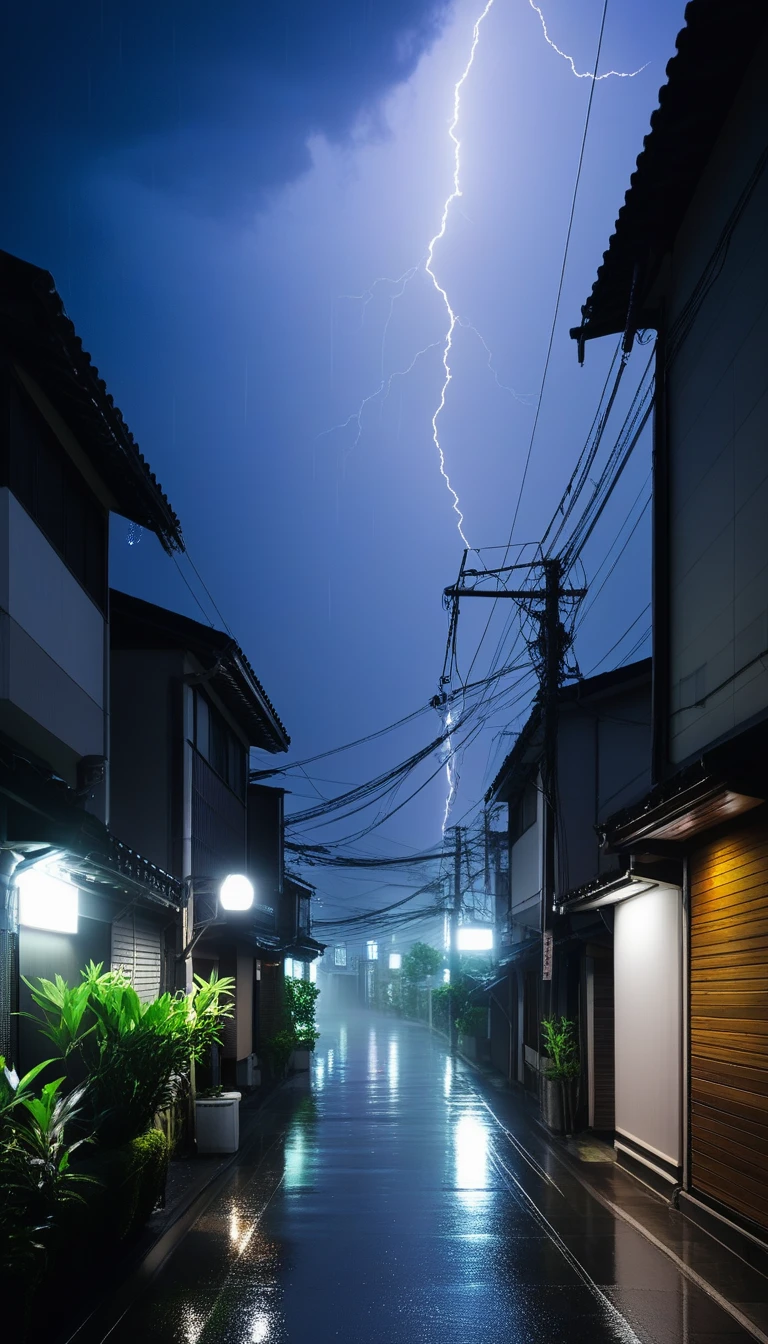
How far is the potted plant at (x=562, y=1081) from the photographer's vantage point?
19.4 metres

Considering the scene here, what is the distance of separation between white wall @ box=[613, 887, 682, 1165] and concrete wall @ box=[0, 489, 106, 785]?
6.95 m

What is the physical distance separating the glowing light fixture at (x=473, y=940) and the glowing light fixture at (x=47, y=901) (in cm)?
3076

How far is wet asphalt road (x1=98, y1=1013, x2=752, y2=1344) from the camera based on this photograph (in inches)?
320

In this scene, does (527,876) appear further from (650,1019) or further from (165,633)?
(650,1019)

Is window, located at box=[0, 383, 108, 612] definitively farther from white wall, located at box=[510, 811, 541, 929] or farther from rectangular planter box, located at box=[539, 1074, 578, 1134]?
white wall, located at box=[510, 811, 541, 929]

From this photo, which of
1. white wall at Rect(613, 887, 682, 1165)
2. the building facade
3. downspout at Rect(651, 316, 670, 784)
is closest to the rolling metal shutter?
the building facade

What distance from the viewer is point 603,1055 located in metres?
19.3

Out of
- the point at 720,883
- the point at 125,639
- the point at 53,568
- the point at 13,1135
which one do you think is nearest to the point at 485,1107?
the point at 125,639

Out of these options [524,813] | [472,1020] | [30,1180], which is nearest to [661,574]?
[30,1180]

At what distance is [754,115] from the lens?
434 inches

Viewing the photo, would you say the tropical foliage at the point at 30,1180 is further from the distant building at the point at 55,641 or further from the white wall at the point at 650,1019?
the white wall at the point at 650,1019

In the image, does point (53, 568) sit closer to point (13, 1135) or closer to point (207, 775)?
point (13, 1135)

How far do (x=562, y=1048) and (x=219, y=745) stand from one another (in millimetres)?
8836

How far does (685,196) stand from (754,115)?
2336 millimetres
